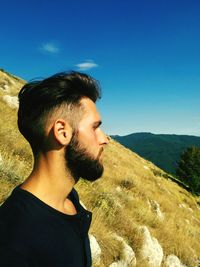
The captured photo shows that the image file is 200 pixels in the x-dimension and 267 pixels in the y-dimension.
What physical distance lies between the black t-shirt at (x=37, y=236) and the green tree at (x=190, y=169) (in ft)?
201

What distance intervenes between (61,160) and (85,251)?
0.71 metres

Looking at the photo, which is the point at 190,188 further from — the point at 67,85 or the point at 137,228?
the point at 67,85

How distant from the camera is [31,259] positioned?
1885 millimetres

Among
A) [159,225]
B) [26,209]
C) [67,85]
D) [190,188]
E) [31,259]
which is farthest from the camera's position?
[190,188]

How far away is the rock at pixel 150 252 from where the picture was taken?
27.6 feet

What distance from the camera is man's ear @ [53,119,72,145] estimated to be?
2.59 m

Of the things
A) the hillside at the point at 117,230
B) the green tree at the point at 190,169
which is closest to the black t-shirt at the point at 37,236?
the hillside at the point at 117,230

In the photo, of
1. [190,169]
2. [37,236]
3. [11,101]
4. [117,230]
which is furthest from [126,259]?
[190,169]

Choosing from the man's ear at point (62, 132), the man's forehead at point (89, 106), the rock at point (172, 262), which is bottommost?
the rock at point (172, 262)

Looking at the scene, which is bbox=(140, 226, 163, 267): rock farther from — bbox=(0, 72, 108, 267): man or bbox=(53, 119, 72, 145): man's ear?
bbox=(53, 119, 72, 145): man's ear

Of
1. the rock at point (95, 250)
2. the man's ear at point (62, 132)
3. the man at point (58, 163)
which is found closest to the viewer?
the man at point (58, 163)

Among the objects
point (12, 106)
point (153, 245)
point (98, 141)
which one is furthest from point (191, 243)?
point (12, 106)

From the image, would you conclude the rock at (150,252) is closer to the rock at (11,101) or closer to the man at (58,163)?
the man at (58,163)

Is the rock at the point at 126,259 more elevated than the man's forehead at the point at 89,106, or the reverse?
the man's forehead at the point at 89,106
